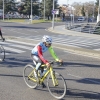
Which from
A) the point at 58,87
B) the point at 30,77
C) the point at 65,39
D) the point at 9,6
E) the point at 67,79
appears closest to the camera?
the point at 58,87

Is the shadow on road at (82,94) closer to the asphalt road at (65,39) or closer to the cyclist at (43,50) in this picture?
the cyclist at (43,50)

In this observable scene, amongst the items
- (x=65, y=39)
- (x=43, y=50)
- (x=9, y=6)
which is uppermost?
(x=9, y=6)

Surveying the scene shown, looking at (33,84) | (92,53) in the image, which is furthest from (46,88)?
(92,53)

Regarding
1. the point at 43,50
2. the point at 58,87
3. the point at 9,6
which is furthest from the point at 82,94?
the point at 9,6

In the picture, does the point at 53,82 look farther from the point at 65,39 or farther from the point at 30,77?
the point at 65,39

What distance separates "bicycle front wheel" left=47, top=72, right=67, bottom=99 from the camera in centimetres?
622

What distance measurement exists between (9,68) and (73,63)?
3.22m

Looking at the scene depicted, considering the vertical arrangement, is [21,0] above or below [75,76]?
above

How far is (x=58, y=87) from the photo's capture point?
249 inches

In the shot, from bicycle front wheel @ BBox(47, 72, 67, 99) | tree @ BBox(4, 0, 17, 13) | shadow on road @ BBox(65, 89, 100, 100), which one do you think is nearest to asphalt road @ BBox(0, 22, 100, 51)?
shadow on road @ BBox(65, 89, 100, 100)

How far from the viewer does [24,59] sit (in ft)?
40.8

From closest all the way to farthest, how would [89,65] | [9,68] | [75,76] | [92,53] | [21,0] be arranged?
[75,76] → [9,68] → [89,65] → [92,53] → [21,0]

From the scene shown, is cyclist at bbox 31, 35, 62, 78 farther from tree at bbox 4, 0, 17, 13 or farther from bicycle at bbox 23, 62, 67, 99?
tree at bbox 4, 0, 17, 13

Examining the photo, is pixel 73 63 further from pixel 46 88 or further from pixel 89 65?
pixel 46 88
